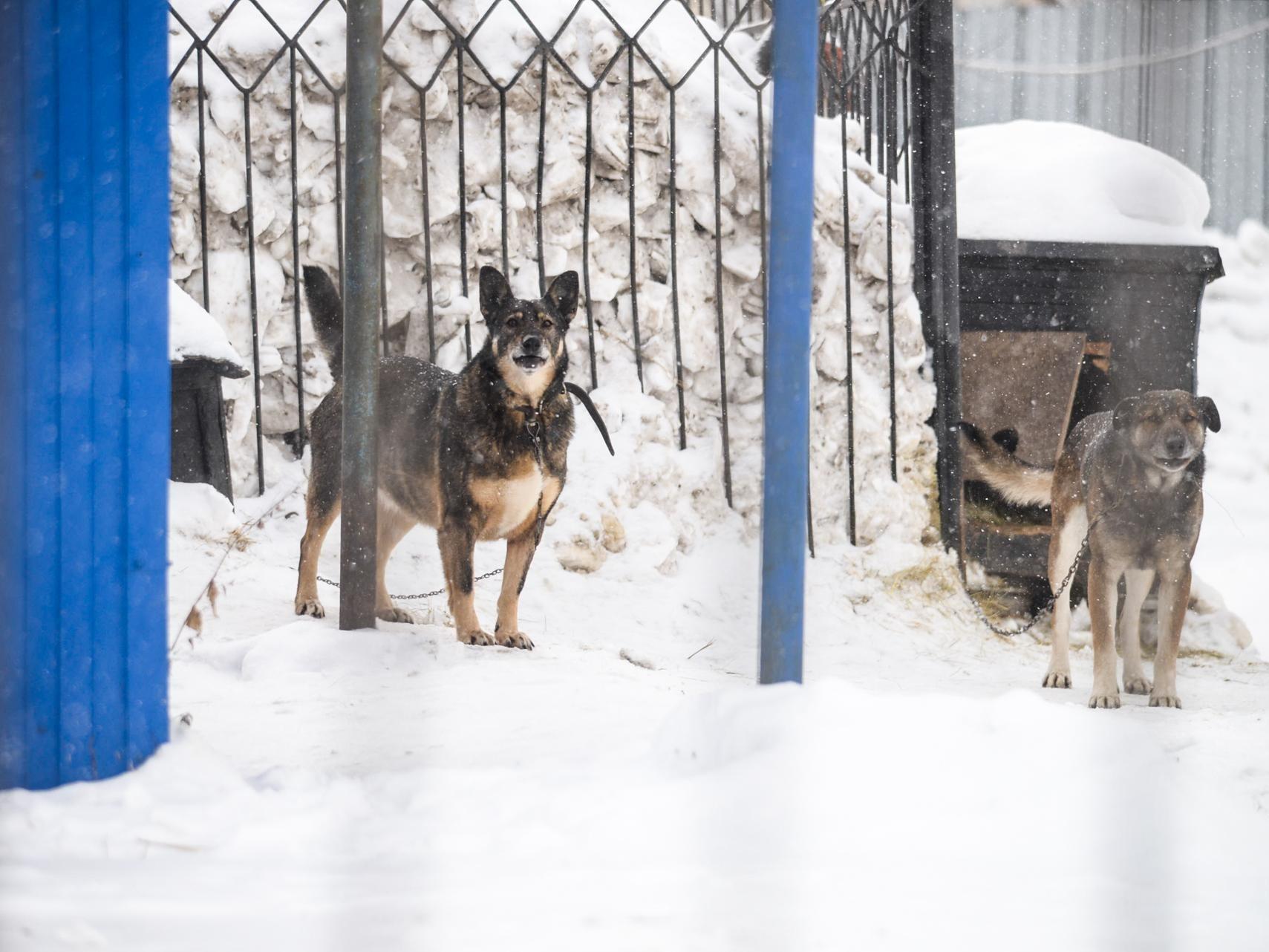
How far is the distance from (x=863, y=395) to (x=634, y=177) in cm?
162

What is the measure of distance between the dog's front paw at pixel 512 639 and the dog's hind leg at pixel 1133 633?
230 cm

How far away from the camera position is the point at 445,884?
1.76 meters

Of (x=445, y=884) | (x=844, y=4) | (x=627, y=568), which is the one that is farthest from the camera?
(x=844, y=4)

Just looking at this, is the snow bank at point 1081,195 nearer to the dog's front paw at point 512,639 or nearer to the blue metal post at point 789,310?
the dog's front paw at point 512,639

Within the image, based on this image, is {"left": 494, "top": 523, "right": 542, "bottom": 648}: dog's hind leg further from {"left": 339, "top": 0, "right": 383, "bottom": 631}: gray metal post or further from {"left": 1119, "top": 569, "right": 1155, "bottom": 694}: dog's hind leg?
{"left": 1119, "top": 569, "right": 1155, "bottom": 694}: dog's hind leg

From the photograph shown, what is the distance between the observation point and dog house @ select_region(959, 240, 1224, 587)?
615 cm

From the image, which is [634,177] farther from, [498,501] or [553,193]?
[498,501]

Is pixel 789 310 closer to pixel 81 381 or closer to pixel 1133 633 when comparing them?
pixel 81 381

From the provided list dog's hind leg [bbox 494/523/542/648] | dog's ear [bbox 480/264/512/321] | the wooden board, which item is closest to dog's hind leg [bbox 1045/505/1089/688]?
the wooden board

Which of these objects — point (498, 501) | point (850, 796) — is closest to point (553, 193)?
point (498, 501)

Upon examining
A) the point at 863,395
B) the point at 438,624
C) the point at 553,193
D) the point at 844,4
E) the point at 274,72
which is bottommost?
the point at 438,624

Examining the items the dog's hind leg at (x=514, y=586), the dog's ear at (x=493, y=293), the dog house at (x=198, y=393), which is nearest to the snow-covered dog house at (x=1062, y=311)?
the dog's hind leg at (x=514, y=586)

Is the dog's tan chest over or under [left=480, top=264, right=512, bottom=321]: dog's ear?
under

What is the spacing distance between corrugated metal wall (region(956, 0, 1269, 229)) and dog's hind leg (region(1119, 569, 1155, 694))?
1.44 meters
